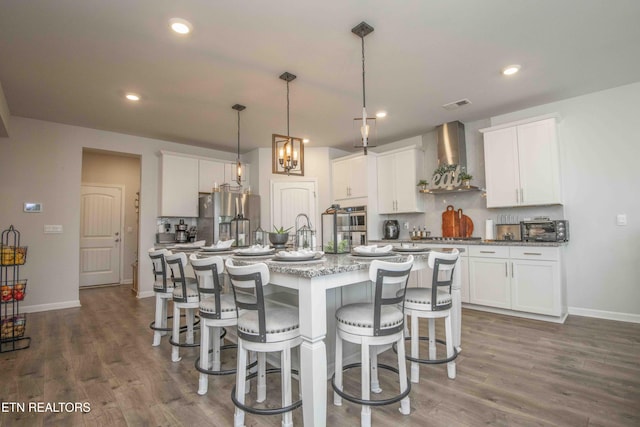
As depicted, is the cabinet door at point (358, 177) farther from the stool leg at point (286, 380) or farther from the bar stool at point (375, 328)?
the stool leg at point (286, 380)

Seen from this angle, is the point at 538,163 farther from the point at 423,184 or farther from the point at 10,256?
the point at 10,256

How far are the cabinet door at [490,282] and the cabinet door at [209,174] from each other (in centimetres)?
456

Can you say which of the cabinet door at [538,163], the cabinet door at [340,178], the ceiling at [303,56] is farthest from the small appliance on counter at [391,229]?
the cabinet door at [538,163]

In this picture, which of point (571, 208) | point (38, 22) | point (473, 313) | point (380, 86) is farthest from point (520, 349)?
point (38, 22)

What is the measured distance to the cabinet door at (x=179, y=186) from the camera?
5410 millimetres

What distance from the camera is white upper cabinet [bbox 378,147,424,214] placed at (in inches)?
208

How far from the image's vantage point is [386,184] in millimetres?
5633

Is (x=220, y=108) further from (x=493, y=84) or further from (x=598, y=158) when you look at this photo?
(x=598, y=158)

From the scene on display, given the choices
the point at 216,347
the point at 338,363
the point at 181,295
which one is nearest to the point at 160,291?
the point at 181,295

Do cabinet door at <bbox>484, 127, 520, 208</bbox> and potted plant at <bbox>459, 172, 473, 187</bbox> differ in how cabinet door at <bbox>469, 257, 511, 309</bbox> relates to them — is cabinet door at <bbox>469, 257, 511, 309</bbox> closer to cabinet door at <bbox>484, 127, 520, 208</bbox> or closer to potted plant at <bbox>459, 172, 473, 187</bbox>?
cabinet door at <bbox>484, 127, 520, 208</bbox>

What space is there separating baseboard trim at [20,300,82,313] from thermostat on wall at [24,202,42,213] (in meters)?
1.35

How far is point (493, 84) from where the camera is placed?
3604 mm

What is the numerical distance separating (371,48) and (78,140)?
4.73 m

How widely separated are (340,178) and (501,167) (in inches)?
107
